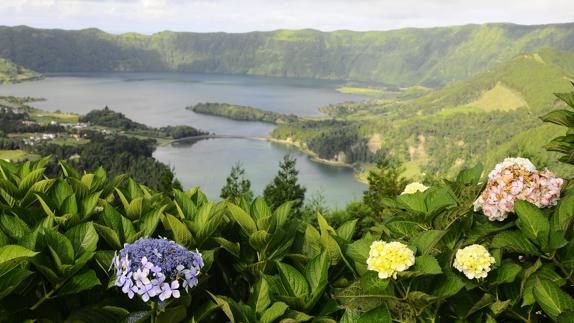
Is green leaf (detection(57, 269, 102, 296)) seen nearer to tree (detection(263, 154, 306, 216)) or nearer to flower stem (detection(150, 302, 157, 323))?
flower stem (detection(150, 302, 157, 323))

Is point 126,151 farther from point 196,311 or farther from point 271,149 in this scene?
point 196,311

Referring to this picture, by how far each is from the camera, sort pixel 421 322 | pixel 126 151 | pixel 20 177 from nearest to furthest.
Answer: pixel 421 322 → pixel 20 177 → pixel 126 151

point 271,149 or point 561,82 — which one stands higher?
point 561,82

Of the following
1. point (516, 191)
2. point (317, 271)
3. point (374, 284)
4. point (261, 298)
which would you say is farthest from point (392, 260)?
point (516, 191)

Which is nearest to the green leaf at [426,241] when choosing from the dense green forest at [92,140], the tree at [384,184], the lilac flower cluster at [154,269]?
the lilac flower cluster at [154,269]

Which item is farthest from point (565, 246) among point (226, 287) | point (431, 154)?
point (431, 154)

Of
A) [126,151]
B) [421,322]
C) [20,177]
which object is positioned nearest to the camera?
[421,322]

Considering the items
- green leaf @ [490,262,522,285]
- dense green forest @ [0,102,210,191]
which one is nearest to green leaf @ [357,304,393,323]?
green leaf @ [490,262,522,285]

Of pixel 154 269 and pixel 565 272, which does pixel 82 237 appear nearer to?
pixel 154 269
